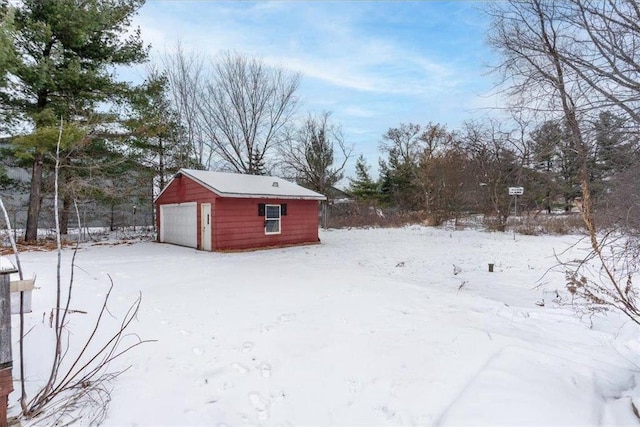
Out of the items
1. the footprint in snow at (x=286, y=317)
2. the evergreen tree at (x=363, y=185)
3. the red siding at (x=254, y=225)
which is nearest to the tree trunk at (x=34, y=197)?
the red siding at (x=254, y=225)

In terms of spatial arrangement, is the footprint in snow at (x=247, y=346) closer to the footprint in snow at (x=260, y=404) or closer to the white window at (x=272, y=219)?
the footprint in snow at (x=260, y=404)

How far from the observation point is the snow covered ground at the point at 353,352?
89.7 inches

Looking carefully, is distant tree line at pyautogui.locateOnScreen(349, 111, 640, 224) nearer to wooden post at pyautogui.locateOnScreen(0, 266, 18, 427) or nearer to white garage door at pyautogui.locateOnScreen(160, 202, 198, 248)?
wooden post at pyautogui.locateOnScreen(0, 266, 18, 427)

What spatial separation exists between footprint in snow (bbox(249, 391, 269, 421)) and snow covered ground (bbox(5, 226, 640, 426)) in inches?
1.1

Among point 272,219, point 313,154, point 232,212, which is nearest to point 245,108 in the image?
point 313,154

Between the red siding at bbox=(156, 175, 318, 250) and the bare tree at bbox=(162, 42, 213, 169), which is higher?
the bare tree at bbox=(162, 42, 213, 169)

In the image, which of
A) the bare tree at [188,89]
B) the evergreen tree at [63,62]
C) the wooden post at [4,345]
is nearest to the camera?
the wooden post at [4,345]

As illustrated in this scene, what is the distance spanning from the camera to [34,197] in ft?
33.0

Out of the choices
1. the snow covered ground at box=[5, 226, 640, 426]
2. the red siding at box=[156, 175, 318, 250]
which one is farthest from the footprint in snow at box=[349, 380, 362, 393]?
the red siding at box=[156, 175, 318, 250]

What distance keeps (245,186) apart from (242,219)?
115 centimetres

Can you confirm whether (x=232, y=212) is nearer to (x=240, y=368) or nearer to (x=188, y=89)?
(x=240, y=368)

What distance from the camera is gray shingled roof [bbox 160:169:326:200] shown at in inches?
383

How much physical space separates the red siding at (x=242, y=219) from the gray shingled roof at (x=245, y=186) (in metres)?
0.21

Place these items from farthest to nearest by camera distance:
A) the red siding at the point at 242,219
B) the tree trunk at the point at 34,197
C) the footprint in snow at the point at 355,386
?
the tree trunk at the point at 34,197 → the red siding at the point at 242,219 → the footprint in snow at the point at 355,386
